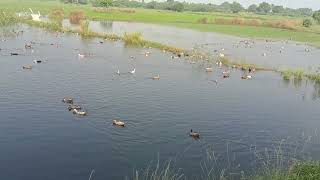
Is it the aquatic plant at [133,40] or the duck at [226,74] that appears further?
the aquatic plant at [133,40]

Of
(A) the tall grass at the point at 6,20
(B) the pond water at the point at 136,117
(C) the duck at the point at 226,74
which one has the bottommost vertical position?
(B) the pond water at the point at 136,117

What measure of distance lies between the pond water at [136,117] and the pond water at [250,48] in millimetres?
11280

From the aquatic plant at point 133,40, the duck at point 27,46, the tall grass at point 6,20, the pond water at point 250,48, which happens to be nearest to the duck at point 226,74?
the pond water at point 250,48

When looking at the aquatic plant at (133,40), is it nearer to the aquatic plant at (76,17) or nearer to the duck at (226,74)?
the duck at (226,74)

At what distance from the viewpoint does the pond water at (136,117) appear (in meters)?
30.1

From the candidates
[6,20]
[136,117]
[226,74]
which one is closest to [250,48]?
[226,74]

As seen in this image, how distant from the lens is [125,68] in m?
59.4

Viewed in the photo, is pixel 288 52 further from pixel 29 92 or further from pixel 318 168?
pixel 318 168

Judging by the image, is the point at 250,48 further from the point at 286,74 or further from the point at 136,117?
the point at 136,117

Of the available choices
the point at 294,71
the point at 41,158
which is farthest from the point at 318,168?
the point at 294,71

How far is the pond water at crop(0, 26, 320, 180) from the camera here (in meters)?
30.1

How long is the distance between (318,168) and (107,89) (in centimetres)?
2773

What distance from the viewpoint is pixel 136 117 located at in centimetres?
3888

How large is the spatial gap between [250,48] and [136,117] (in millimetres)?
52277
